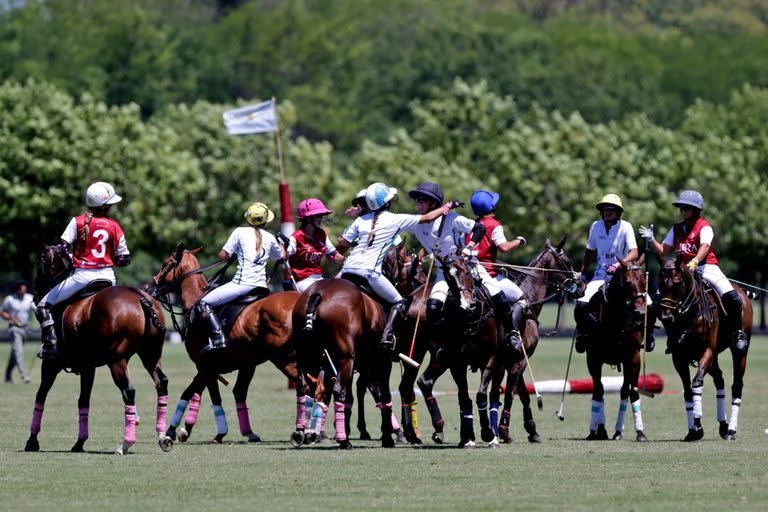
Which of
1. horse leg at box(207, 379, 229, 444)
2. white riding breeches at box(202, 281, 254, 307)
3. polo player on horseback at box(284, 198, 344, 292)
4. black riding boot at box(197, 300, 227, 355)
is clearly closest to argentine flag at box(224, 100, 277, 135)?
polo player on horseback at box(284, 198, 344, 292)

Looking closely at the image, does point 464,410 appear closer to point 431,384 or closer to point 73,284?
point 431,384

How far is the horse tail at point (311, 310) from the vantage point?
17.8 m

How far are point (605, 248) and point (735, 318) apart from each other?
6.02 ft

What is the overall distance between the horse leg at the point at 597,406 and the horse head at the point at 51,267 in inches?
241

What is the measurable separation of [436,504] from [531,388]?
46.1 ft

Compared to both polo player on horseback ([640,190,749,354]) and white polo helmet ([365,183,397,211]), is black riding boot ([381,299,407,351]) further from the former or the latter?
polo player on horseback ([640,190,749,354])

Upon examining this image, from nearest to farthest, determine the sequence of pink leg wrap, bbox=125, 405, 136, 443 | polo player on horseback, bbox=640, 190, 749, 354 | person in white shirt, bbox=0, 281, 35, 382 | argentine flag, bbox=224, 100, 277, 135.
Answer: pink leg wrap, bbox=125, 405, 136, 443 < polo player on horseback, bbox=640, 190, 749, 354 < person in white shirt, bbox=0, 281, 35, 382 < argentine flag, bbox=224, 100, 277, 135

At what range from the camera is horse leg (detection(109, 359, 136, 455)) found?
17.5 meters

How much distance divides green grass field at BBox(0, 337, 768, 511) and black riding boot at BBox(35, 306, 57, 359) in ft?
3.44

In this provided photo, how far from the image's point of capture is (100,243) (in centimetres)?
1819

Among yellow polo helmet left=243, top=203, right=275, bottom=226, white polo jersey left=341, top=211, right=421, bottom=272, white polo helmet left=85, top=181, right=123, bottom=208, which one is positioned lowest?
white polo jersey left=341, top=211, right=421, bottom=272

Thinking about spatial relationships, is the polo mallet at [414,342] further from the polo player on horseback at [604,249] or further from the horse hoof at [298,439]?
the polo player on horseback at [604,249]

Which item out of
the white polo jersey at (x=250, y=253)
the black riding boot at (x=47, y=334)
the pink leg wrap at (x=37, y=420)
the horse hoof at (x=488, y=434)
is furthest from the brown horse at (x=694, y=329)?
the pink leg wrap at (x=37, y=420)

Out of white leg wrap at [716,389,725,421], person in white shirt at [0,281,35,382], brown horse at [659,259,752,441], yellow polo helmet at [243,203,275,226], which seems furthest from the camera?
person in white shirt at [0,281,35,382]
